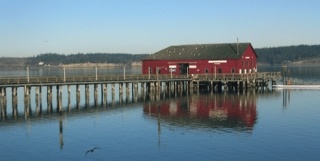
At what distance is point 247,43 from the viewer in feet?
283

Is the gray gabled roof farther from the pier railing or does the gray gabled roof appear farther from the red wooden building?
the pier railing

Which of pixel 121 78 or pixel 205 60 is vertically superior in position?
pixel 205 60

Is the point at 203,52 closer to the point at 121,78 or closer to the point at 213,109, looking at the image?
the point at 121,78

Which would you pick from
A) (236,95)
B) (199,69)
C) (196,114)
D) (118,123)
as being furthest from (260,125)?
(199,69)

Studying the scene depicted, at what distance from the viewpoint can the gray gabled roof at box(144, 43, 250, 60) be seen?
83812 millimetres

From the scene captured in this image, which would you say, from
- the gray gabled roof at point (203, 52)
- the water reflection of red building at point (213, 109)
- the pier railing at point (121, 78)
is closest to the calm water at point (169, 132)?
the water reflection of red building at point (213, 109)

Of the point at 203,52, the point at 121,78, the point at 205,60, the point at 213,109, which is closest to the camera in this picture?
the point at 213,109

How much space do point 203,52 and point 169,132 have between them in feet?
161

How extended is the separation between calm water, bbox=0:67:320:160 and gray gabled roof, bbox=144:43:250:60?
2499 cm

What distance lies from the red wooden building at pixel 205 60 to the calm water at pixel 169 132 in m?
23.5

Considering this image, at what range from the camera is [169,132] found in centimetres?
3922

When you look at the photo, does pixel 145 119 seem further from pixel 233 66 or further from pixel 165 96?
pixel 233 66

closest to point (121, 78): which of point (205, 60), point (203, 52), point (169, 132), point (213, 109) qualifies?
point (205, 60)

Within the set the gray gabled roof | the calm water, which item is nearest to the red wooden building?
the gray gabled roof
